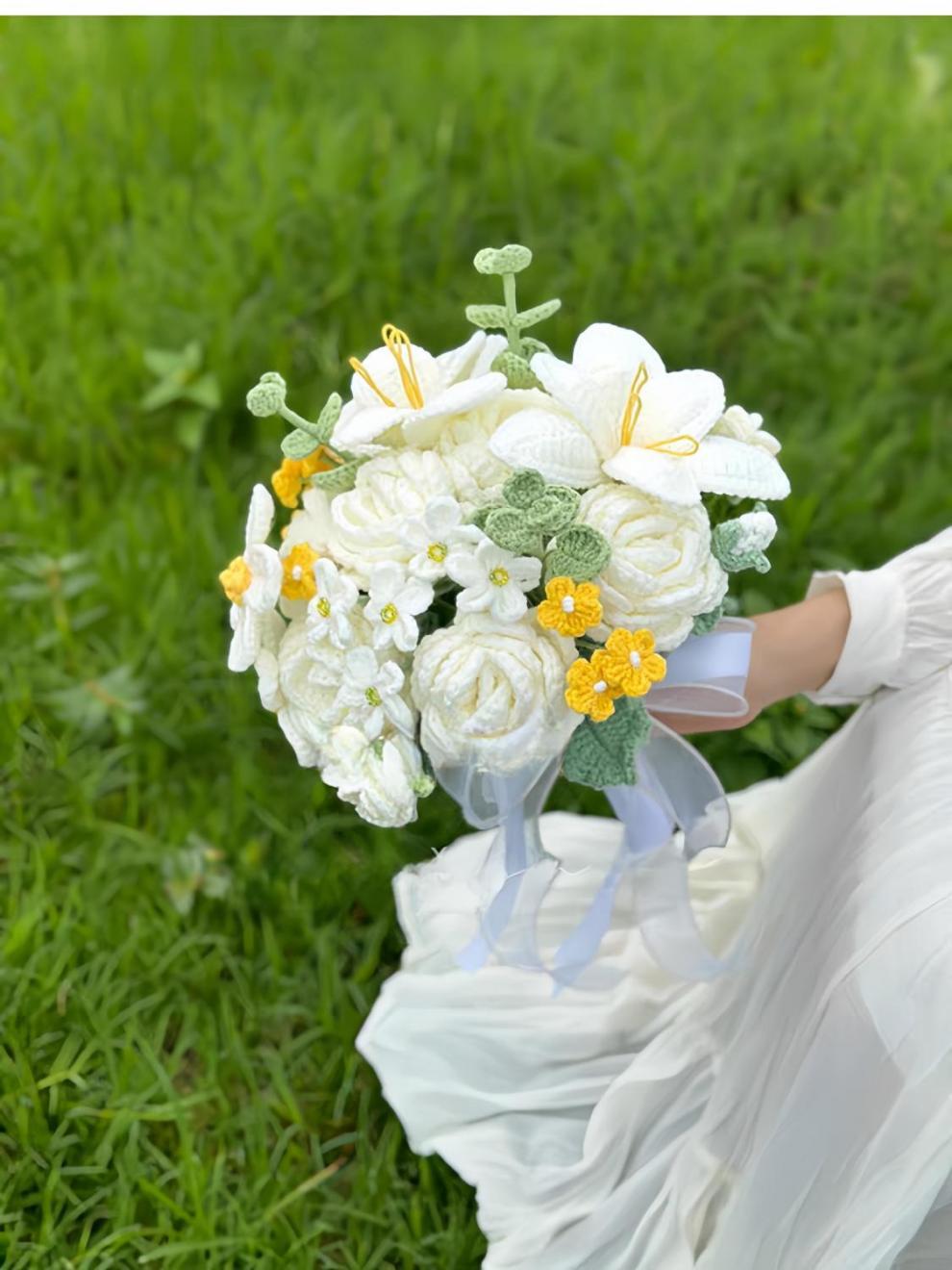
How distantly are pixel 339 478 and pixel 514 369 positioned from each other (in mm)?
182

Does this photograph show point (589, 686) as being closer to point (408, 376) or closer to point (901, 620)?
point (408, 376)

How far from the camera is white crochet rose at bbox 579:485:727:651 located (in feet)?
3.73

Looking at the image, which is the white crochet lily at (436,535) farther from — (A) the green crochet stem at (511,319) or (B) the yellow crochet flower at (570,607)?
(A) the green crochet stem at (511,319)

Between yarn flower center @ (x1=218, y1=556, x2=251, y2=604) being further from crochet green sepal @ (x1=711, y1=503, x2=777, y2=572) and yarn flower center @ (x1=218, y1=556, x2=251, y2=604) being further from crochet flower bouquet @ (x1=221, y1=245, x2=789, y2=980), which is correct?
crochet green sepal @ (x1=711, y1=503, x2=777, y2=572)

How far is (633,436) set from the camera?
118cm

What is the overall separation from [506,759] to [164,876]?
1122 millimetres

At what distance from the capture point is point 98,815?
2273mm

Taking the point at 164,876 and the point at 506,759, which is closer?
the point at 506,759

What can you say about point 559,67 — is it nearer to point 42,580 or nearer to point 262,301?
point 262,301

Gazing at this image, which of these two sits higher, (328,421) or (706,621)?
(328,421)

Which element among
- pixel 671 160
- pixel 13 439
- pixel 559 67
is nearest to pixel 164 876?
pixel 13 439

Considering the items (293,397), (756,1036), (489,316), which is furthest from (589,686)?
(293,397)

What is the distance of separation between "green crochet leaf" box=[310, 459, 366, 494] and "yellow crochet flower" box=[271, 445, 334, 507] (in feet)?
0.16

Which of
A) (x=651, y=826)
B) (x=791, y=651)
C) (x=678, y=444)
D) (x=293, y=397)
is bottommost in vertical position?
(x=293, y=397)
